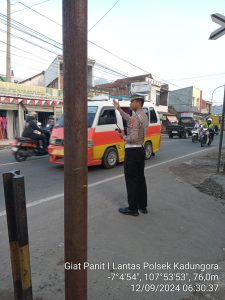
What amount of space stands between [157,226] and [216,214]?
1331 mm

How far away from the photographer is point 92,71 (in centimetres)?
2723

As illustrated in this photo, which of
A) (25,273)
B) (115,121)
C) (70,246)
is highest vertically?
(115,121)

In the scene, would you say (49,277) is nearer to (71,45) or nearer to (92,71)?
(71,45)

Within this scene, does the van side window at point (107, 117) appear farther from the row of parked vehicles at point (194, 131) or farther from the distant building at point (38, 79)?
the distant building at point (38, 79)

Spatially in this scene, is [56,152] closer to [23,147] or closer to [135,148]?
[23,147]

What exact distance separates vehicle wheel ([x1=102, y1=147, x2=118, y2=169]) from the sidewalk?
2858 mm

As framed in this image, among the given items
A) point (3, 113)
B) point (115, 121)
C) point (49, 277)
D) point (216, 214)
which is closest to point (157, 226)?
point (216, 214)

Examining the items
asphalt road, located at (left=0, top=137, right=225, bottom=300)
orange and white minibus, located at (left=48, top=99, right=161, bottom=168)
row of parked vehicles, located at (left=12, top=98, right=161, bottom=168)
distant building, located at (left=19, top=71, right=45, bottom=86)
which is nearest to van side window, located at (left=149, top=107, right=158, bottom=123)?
row of parked vehicles, located at (left=12, top=98, right=161, bottom=168)

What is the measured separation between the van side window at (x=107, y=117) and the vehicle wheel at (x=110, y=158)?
2.75ft

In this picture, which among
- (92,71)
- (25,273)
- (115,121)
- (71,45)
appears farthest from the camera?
(92,71)

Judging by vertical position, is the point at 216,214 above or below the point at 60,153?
below

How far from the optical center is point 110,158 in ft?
30.3

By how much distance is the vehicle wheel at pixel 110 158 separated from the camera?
29.5 feet

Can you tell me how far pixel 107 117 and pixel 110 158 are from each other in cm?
128
